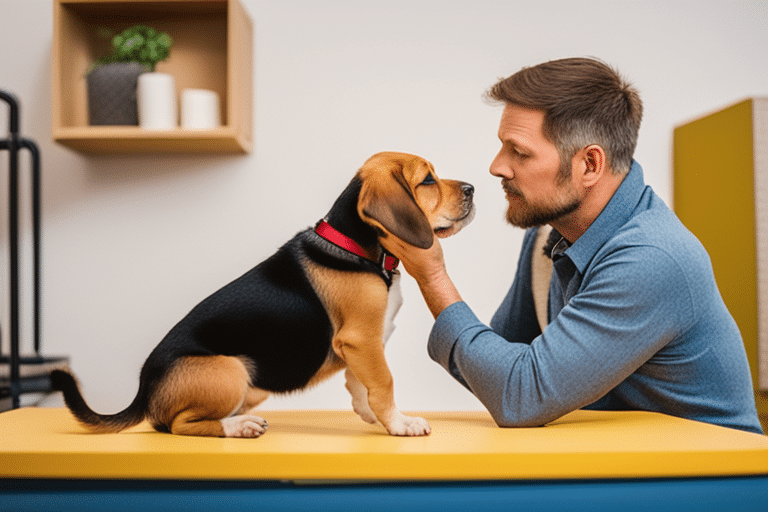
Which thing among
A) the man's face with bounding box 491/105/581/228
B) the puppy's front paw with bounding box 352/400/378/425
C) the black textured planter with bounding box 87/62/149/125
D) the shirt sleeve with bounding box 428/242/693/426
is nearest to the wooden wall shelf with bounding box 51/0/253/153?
the black textured planter with bounding box 87/62/149/125

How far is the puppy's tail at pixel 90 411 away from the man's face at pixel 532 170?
2.46ft

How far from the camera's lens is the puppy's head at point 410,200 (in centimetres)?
91

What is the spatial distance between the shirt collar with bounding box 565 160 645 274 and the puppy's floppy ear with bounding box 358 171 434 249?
37 cm

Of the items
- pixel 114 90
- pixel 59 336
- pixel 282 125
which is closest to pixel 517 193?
pixel 282 125

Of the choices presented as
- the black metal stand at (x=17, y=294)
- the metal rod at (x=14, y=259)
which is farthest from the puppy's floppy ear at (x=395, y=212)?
the metal rod at (x=14, y=259)

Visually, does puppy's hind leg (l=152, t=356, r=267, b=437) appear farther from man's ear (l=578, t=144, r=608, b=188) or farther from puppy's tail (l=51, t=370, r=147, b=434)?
man's ear (l=578, t=144, r=608, b=188)

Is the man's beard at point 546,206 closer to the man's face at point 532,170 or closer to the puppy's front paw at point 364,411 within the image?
the man's face at point 532,170

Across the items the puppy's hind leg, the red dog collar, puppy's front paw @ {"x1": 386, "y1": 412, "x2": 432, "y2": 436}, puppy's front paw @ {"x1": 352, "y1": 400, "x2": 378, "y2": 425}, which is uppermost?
the red dog collar

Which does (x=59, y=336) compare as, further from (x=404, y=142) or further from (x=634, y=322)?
(x=634, y=322)

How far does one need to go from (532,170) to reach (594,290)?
282 mm

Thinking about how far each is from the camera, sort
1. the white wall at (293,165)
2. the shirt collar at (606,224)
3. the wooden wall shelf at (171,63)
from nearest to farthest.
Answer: the shirt collar at (606,224) < the wooden wall shelf at (171,63) < the white wall at (293,165)

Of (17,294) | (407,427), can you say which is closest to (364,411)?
(407,427)

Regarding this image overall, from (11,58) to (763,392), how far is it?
2.64m

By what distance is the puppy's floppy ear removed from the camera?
0.90 meters
